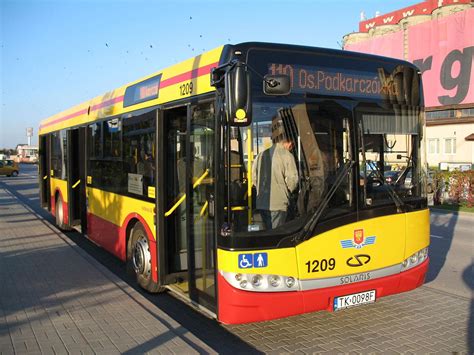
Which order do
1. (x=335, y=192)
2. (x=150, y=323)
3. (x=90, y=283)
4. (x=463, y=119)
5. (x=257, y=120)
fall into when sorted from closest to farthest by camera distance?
(x=257, y=120) → (x=335, y=192) → (x=150, y=323) → (x=90, y=283) → (x=463, y=119)

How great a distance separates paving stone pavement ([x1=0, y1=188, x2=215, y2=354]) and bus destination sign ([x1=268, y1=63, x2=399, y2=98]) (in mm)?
2657

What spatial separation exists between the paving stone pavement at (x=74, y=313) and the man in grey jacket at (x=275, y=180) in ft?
4.47

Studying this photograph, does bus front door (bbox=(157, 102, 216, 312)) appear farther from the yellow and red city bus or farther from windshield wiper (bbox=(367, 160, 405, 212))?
windshield wiper (bbox=(367, 160, 405, 212))

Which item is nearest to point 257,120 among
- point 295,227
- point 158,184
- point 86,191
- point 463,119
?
point 295,227

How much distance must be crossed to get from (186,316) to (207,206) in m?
1.74

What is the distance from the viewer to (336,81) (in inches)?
188

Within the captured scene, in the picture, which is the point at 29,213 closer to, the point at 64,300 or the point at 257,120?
the point at 64,300

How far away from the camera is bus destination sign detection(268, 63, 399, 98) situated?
4.54 m

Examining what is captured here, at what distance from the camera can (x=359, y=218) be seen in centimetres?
477

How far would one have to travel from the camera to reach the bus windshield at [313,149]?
439 centimetres

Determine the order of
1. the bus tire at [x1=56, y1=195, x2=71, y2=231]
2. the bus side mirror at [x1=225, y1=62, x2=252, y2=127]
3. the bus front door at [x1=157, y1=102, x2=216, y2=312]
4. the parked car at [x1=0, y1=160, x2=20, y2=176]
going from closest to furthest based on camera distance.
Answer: the bus side mirror at [x1=225, y1=62, x2=252, y2=127] < the bus front door at [x1=157, y1=102, x2=216, y2=312] < the bus tire at [x1=56, y1=195, x2=71, y2=231] < the parked car at [x1=0, y1=160, x2=20, y2=176]

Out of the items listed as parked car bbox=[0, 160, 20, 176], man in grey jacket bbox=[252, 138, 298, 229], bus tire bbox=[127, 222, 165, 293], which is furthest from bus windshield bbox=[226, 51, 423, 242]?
parked car bbox=[0, 160, 20, 176]


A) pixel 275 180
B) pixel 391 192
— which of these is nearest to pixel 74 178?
pixel 275 180

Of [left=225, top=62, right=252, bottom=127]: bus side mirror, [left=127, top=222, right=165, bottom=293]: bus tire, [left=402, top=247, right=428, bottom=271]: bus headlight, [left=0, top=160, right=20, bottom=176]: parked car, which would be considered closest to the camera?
[left=225, top=62, right=252, bottom=127]: bus side mirror
